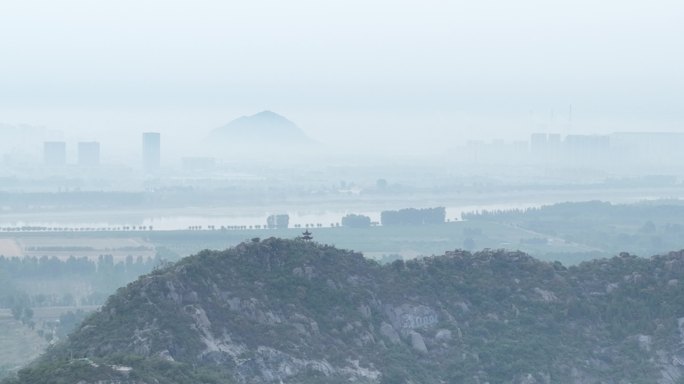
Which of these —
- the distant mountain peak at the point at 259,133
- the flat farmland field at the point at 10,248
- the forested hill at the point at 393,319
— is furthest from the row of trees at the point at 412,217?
the distant mountain peak at the point at 259,133

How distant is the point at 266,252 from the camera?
78.9 feet

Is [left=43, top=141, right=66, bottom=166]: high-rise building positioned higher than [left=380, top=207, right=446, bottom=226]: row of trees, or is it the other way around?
[left=43, top=141, right=66, bottom=166]: high-rise building

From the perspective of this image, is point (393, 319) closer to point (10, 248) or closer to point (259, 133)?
point (10, 248)

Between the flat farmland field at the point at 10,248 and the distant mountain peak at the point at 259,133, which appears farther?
the distant mountain peak at the point at 259,133

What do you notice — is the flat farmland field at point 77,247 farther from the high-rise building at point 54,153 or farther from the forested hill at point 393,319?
the high-rise building at point 54,153

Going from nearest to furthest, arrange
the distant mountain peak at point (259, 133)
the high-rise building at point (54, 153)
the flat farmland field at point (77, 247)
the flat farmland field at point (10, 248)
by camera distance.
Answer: the flat farmland field at point (77, 247), the flat farmland field at point (10, 248), the high-rise building at point (54, 153), the distant mountain peak at point (259, 133)

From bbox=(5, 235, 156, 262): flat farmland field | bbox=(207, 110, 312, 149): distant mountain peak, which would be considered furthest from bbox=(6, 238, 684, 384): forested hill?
bbox=(207, 110, 312, 149): distant mountain peak

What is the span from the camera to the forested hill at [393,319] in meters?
21.0

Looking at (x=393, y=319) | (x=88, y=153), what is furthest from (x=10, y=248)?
(x=88, y=153)

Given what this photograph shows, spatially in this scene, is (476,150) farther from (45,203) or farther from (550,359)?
(550,359)

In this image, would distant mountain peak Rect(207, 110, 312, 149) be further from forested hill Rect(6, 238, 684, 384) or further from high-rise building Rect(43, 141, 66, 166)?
forested hill Rect(6, 238, 684, 384)

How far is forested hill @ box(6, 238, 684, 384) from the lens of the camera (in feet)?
68.8

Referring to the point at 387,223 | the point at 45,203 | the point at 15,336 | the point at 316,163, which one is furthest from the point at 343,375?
the point at 316,163

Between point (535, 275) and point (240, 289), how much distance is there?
18.9 feet
